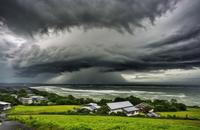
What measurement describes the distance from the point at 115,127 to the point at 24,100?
2427 inches

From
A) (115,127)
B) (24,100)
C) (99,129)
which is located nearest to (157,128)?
(115,127)

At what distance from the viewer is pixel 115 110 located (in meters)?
58.2

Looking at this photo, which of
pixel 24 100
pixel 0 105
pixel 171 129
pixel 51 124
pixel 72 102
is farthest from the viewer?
pixel 24 100

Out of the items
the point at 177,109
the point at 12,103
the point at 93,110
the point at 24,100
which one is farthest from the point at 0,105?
the point at 177,109

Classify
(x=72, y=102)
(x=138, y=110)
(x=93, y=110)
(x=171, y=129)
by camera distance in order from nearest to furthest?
(x=171, y=129) < (x=93, y=110) < (x=138, y=110) < (x=72, y=102)

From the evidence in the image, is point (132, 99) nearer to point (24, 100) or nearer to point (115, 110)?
point (115, 110)

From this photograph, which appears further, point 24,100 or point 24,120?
point 24,100

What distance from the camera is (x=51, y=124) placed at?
114 ft

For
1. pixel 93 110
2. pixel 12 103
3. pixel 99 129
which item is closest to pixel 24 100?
pixel 12 103

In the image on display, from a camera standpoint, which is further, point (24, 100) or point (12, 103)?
point (24, 100)

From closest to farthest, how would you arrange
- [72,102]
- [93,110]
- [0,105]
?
[93,110] → [0,105] → [72,102]

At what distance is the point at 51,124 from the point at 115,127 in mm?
11125

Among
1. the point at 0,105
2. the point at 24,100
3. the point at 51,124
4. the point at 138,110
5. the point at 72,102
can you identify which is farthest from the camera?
the point at 24,100

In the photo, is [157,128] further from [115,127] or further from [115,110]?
[115,110]
